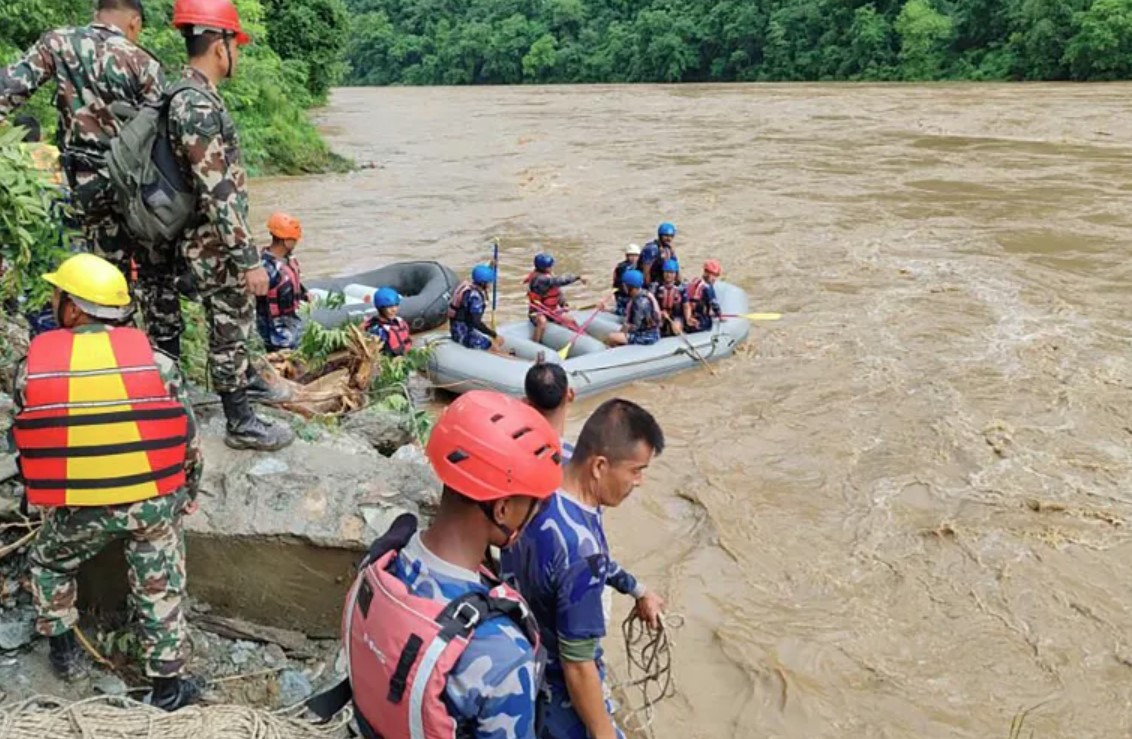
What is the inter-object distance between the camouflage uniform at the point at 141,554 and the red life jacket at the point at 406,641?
3.32 ft

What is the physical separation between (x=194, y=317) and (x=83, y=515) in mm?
2774

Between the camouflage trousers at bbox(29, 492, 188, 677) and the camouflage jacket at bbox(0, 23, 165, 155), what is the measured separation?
4.93 feet

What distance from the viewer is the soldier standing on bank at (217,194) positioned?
2832 mm

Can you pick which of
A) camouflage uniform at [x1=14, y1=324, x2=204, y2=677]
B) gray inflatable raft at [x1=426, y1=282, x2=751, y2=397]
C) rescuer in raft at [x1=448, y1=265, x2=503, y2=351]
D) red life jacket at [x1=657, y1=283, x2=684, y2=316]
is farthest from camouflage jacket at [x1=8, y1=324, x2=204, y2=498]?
red life jacket at [x1=657, y1=283, x2=684, y2=316]

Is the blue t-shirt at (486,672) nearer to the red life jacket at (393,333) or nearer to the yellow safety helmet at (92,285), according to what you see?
the yellow safety helmet at (92,285)

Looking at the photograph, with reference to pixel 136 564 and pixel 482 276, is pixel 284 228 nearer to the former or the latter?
pixel 482 276

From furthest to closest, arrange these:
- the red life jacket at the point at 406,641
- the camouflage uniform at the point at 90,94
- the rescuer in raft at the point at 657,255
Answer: the rescuer in raft at the point at 657,255 < the camouflage uniform at the point at 90,94 < the red life jacket at the point at 406,641

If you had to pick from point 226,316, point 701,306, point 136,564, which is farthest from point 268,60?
point 136,564

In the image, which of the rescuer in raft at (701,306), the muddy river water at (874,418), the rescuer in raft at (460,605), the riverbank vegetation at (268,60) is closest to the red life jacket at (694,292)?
the rescuer in raft at (701,306)

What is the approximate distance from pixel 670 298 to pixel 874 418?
7.41 ft

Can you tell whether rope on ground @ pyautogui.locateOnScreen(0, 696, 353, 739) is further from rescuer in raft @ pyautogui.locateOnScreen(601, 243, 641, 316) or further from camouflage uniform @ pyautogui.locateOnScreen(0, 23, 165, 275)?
rescuer in raft @ pyautogui.locateOnScreen(601, 243, 641, 316)

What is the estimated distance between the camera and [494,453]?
1.69 m

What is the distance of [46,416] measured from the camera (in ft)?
7.66

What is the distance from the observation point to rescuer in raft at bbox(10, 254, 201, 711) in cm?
235
